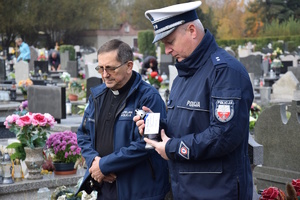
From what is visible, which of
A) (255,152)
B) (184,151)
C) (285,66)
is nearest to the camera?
(184,151)

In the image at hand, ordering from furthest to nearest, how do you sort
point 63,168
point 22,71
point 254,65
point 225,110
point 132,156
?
point 254,65, point 22,71, point 63,168, point 132,156, point 225,110

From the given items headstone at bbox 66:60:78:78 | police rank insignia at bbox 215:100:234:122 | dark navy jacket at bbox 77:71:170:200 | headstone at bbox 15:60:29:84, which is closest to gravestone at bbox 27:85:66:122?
dark navy jacket at bbox 77:71:170:200

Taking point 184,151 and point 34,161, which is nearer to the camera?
point 184,151

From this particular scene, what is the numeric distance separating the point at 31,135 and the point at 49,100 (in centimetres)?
313

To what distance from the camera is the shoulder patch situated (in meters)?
3.42

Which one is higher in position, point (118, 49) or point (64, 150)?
point (118, 49)

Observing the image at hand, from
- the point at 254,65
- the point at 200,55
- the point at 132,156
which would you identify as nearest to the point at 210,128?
the point at 200,55

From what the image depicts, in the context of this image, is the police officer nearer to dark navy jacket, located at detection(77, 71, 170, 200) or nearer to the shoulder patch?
the shoulder patch

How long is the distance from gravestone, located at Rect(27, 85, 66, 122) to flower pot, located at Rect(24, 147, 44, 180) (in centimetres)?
285

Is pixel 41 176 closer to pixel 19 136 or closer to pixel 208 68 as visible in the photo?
pixel 19 136

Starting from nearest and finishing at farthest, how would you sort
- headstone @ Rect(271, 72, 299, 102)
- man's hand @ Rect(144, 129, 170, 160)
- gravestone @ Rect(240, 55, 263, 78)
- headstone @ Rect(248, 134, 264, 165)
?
man's hand @ Rect(144, 129, 170, 160), headstone @ Rect(248, 134, 264, 165), headstone @ Rect(271, 72, 299, 102), gravestone @ Rect(240, 55, 263, 78)

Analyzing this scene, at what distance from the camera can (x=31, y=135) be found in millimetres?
6410

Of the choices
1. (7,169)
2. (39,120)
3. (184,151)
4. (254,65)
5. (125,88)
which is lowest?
(7,169)

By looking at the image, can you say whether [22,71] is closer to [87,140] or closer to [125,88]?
Result: [87,140]
